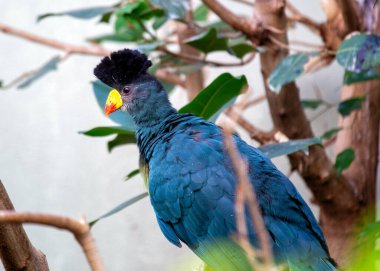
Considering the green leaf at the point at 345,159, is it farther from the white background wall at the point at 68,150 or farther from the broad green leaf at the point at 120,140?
the white background wall at the point at 68,150

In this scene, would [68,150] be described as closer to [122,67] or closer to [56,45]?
[56,45]

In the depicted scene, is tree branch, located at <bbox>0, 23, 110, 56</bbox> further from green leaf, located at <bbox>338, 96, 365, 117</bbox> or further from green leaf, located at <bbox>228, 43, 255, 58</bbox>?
green leaf, located at <bbox>338, 96, 365, 117</bbox>

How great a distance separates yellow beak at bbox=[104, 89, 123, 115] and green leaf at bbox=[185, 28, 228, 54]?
31 centimetres

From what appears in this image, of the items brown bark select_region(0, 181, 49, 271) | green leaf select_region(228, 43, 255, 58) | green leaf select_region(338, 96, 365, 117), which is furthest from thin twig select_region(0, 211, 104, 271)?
green leaf select_region(338, 96, 365, 117)

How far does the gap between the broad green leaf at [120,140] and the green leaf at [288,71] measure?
0.41m

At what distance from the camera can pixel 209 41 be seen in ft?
6.27

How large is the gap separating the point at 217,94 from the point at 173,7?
42cm

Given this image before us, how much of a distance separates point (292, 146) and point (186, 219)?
31cm

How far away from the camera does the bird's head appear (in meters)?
1.67

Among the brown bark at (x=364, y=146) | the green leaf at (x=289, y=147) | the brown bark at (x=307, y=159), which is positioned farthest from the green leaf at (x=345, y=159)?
the green leaf at (x=289, y=147)

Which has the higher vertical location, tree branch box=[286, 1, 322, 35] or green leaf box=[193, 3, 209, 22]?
tree branch box=[286, 1, 322, 35]

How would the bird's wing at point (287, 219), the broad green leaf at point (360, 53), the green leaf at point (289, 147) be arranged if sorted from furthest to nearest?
the broad green leaf at point (360, 53)
the green leaf at point (289, 147)
the bird's wing at point (287, 219)

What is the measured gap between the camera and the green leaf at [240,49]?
1968 mm

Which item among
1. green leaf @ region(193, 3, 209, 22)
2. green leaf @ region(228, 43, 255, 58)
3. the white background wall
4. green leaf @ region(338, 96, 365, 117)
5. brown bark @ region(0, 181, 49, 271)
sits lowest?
the white background wall
